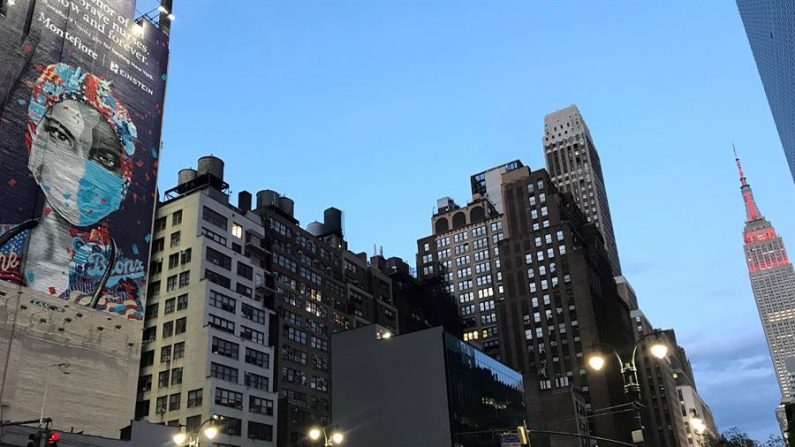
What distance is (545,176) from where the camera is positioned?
187750 mm

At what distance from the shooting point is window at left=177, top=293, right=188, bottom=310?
321 feet

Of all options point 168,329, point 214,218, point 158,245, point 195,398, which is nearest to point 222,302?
point 168,329

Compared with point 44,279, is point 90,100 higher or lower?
higher

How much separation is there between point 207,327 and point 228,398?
9.87m

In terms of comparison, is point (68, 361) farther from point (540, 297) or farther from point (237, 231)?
point (540, 297)

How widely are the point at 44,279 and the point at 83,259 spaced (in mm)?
5361

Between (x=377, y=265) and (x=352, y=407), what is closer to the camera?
(x=352, y=407)

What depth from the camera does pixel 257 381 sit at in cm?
10194

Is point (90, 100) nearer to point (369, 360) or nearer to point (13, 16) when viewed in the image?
point (13, 16)

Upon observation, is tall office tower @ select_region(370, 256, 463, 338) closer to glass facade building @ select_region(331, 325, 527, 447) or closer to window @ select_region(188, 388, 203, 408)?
glass facade building @ select_region(331, 325, 527, 447)

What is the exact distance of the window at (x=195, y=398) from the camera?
90.7 m

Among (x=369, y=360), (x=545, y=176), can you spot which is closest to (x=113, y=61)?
(x=369, y=360)

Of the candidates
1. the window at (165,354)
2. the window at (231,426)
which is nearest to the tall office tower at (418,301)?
the window at (231,426)

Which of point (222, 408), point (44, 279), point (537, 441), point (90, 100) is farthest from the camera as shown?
point (537, 441)
